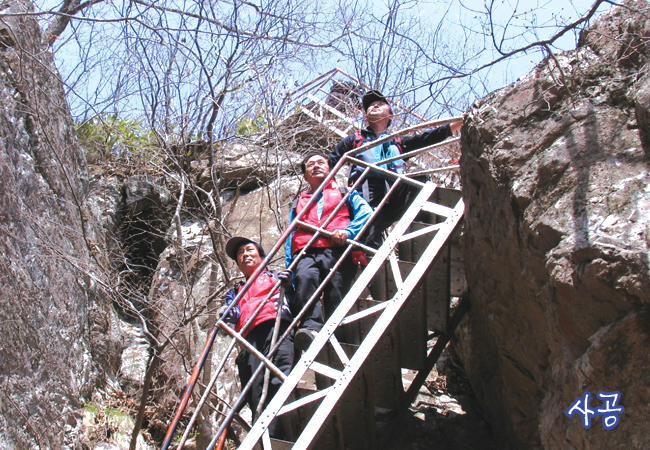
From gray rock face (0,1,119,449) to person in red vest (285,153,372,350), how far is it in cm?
205

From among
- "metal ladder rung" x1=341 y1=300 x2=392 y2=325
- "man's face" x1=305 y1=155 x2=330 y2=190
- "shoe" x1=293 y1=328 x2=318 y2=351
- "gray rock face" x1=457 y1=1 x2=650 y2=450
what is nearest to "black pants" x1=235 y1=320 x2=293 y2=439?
"shoe" x1=293 y1=328 x2=318 y2=351

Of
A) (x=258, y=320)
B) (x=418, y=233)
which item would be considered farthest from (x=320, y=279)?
(x=418, y=233)

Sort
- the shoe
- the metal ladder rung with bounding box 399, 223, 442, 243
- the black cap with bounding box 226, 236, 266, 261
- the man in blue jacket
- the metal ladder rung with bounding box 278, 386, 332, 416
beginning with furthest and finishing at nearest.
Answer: the black cap with bounding box 226, 236, 266, 261, the man in blue jacket, the metal ladder rung with bounding box 399, 223, 442, 243, the shoe, the metal ladder rung with bounding box 278, 386, 332, 416

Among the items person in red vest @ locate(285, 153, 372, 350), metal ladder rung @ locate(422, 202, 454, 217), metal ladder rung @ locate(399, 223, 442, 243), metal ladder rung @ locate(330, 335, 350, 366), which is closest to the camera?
metal ladder rung @ locate(330, 335, 350, 366)

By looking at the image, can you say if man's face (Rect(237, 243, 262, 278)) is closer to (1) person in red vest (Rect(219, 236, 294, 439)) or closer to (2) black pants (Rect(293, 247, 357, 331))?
(1) person in red vest (Rect(219, 236, 294, 439))

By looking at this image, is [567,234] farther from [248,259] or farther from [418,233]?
[248,259]

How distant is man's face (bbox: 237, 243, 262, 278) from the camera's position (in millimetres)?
5282

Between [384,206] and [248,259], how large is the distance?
4.36 ft

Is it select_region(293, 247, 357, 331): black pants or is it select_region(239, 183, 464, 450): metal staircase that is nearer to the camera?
select_region(239, 183, 464, 450): metal staircase

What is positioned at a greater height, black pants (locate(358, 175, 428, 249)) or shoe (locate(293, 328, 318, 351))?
black pants (locate(358, 175, 428, 249))

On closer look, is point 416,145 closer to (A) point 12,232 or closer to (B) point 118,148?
(A) point 12,232

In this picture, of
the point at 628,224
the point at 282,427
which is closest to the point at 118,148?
the point at 282,427

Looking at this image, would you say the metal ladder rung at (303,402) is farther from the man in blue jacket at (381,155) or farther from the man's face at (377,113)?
the man's face at (377,113)

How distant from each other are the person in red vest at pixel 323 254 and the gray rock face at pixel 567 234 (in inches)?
37.5
